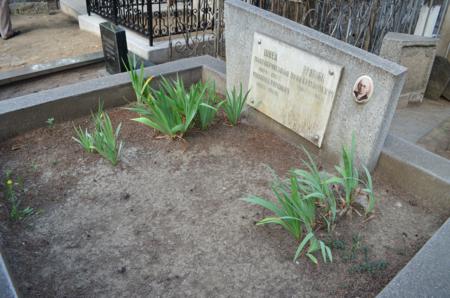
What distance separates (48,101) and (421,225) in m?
2.76

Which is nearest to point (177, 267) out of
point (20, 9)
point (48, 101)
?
point (48, 101)

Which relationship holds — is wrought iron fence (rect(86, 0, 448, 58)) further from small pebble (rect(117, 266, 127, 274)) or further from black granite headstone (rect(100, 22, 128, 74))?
small pebble (rect(117, 266, 127, 274))

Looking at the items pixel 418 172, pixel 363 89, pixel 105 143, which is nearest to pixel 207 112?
pixel 105 143

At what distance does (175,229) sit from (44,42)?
526 centimetres

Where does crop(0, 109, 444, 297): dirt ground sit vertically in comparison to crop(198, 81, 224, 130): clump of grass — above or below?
below

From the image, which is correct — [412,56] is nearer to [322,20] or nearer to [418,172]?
[322,20]

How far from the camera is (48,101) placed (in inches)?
124

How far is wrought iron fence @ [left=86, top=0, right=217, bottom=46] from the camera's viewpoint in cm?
552

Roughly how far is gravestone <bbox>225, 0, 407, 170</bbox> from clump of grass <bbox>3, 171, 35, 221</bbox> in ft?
5.86

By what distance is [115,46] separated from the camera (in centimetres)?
419

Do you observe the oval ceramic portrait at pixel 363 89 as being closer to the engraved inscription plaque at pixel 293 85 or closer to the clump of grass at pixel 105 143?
the engraved inscription plaque at pixel 293 85

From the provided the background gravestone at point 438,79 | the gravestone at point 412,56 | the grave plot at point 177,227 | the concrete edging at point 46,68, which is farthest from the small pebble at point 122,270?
the background gravestone at point 438,79

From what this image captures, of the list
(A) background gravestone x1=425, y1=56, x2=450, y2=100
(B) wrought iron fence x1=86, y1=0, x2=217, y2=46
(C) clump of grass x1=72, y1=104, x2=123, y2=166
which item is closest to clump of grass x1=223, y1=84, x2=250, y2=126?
(C) clump of grass x1=72, y1=104, x2=123, y2=166

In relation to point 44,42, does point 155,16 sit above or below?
above
